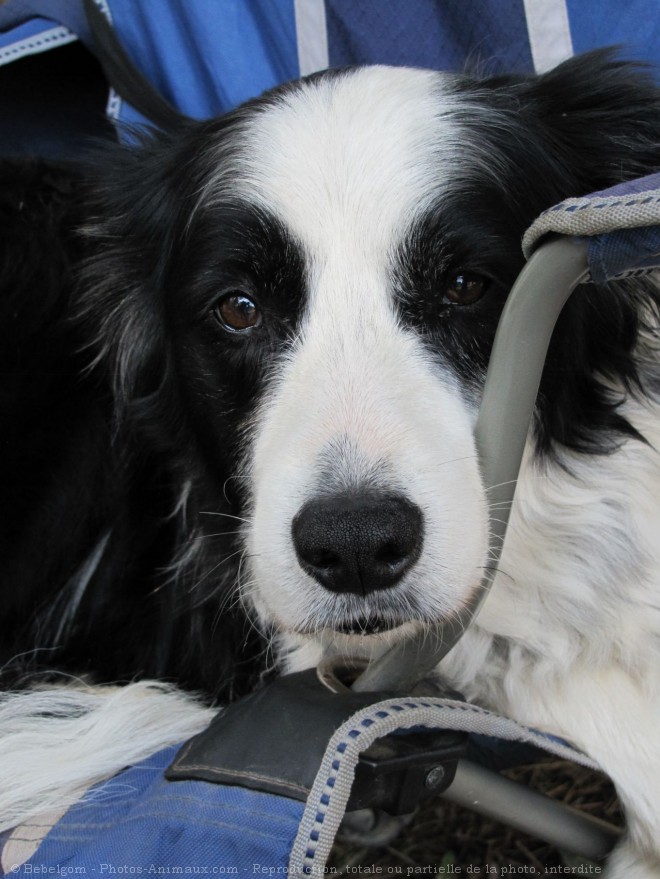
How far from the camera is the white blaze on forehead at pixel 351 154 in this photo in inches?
53.8

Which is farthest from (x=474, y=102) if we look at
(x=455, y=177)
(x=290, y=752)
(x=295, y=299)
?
(x=290, y=752)

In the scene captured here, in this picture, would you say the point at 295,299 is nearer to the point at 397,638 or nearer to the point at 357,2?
the point at 397,638

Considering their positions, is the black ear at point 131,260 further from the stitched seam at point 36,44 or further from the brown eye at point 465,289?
the brown eye at point 465,289

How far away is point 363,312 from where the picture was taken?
133 cm

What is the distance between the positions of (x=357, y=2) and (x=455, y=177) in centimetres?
104

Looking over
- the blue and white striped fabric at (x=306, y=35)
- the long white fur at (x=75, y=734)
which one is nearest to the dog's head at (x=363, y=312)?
the long white fur at (x=75, y=734)

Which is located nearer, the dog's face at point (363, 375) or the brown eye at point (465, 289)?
the dog's face at point (363, 375)

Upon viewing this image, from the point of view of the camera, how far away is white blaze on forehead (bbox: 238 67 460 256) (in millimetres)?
1366

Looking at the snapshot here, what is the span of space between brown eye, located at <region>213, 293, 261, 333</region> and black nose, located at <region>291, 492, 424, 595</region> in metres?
0.42

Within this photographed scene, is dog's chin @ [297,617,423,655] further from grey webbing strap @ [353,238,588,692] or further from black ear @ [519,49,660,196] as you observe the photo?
black ear @ [519,49,660,196]

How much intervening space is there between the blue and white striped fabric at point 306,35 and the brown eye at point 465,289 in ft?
2.86

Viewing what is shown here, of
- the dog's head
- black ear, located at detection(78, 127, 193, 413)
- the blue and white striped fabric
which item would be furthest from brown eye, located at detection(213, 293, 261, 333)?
the blue and white striped fabric

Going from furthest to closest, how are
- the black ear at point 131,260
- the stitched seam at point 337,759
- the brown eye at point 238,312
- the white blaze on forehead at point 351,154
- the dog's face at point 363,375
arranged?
1. the black ear at point 131,260
2. the brown eye at point 238,312
3. the white blaze on forehead at point 351,154
4. the dog's face at point 363,375
5. the stitched seam at point 337,759

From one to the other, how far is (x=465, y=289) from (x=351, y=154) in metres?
0.26
